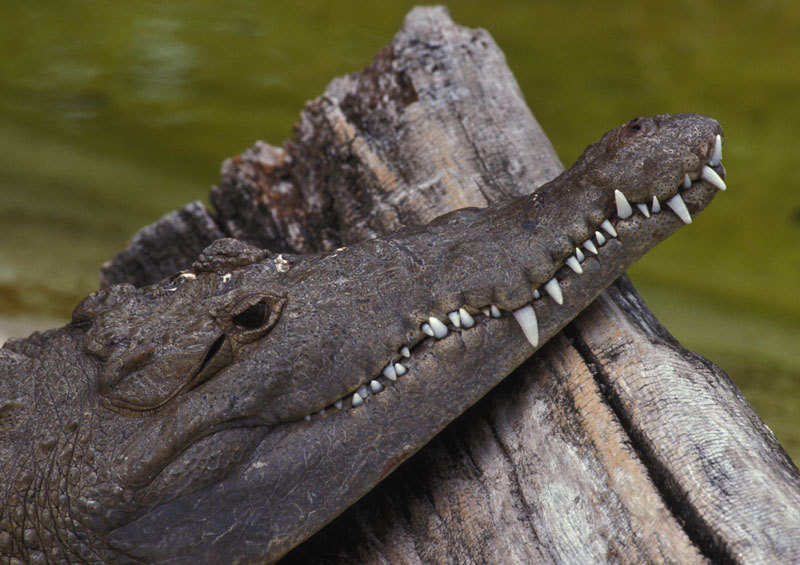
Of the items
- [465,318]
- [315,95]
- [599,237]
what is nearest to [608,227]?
[599,237]

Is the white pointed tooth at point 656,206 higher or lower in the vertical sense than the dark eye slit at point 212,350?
lower

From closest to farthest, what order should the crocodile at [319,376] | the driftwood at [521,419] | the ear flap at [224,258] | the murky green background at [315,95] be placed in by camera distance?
1. the driftwood at [521,419]
2. the crocodile at [319,376]
3. the ear flap at [224,258]
4. the murky green background at [315,95]

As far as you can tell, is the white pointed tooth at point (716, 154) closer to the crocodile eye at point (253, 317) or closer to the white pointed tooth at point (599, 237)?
the white pointed tooth at point (599, 237)

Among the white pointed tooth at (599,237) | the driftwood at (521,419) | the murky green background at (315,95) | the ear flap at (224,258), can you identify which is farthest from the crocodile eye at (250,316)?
the murky green background at (315,95)

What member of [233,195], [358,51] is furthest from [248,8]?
[233,195]

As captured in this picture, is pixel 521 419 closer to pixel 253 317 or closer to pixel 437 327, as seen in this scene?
pixel 437 327
